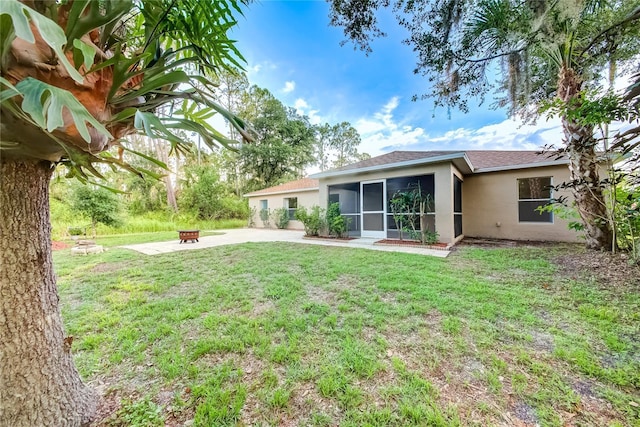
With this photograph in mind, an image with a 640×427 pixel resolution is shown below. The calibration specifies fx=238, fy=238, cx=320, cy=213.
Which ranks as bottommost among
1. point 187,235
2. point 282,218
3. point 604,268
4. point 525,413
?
point 525,413

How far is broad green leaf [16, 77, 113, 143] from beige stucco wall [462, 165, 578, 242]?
1061 centimetres

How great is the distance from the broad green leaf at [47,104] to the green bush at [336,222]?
8483mm

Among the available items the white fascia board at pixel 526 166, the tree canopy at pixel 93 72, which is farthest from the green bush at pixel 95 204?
the white fascia board at pixel 526 166

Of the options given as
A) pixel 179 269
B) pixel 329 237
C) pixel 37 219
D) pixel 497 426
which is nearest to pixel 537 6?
pixel 497 426

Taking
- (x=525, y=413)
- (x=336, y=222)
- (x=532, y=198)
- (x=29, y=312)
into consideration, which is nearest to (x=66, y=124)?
(x=29, y=312)

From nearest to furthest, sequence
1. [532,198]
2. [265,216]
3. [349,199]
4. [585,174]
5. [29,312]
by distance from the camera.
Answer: [29,312]
[585,174]
[532,198]
[349,199]
[265,216]

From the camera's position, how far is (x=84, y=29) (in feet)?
3.05

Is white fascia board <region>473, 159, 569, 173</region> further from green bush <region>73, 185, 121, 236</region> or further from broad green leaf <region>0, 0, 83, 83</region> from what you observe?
green bush <region>73, 185, 121, 236</region>

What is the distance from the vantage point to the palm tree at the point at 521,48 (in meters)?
4.14

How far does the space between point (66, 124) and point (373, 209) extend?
359 inches

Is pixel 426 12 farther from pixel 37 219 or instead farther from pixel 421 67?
pixel 37 219

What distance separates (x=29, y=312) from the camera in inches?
52.5

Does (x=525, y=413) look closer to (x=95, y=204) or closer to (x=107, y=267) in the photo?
(x=107, y=267)

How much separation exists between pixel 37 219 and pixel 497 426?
10.1ft
